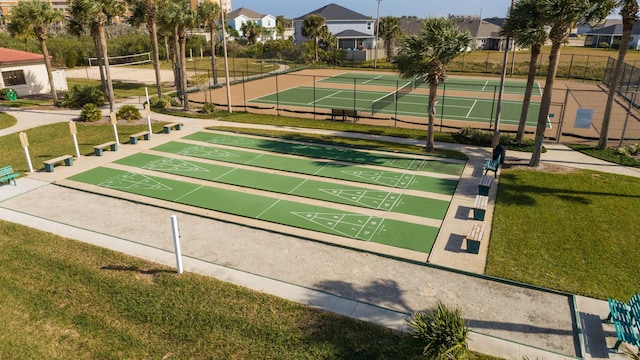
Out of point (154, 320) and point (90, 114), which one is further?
point (90, 114)

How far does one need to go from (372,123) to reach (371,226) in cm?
1621

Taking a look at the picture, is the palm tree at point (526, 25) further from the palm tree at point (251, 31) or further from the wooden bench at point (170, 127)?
the palm tree at point (251, 31)

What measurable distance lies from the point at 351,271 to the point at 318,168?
8.72m

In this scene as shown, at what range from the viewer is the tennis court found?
14.6m

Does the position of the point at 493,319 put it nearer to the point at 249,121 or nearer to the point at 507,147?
the point at 507,147

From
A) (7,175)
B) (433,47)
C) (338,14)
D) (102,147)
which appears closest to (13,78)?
(102,147)

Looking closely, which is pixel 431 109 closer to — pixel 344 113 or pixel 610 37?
pixel 344 113

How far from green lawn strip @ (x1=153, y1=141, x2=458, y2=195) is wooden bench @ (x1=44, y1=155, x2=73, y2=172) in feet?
13.5

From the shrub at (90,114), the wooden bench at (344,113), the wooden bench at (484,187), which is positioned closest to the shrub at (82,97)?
the shrub at (90,114)

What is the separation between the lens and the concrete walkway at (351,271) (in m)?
9.49

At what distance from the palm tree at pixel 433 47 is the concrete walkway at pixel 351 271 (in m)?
6.56

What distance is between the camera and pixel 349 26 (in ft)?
283

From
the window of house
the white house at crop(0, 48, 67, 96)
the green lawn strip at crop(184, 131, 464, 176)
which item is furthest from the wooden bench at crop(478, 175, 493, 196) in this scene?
the window of house

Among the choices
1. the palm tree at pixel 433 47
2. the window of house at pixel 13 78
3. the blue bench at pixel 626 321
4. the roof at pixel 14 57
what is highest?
the palm tree at pixel 433 47
